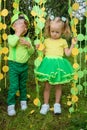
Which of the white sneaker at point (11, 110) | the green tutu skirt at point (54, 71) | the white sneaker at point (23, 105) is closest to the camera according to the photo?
the green tutu skirt at point (54, 71)

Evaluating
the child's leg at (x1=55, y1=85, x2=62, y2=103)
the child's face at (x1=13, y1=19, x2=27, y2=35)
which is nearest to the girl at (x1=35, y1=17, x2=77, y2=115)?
the child's leg at (x1=55, y1=85, x2=62, y2=103)

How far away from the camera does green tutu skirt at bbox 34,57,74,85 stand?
14.1ft

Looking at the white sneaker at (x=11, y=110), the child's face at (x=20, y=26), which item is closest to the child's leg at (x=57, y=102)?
the white sneaker at (x=11, y=110)

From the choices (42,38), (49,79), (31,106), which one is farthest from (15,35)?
(31,106)

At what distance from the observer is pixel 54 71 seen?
14.1 ft

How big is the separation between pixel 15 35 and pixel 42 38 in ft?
0.91

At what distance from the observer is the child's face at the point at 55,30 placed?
4316 mm

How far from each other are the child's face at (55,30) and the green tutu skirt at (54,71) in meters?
0.24

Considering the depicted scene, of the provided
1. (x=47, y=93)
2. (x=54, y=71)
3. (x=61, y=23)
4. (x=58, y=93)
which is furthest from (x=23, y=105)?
(x=61, y=23)

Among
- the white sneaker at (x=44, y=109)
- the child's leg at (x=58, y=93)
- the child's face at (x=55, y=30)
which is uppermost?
the child's face at (x=55, y=30)

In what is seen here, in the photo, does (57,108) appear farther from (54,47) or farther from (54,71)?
(54,47)

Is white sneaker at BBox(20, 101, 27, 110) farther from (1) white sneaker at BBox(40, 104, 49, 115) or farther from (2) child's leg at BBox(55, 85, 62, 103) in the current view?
(2) child's leg at BBox(55, 85, 62, 103)

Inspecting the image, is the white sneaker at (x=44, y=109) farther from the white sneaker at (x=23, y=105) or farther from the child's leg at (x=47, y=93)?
the white sneaker at (x=23, y=105)

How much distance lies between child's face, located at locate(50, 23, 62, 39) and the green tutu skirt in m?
0.24
